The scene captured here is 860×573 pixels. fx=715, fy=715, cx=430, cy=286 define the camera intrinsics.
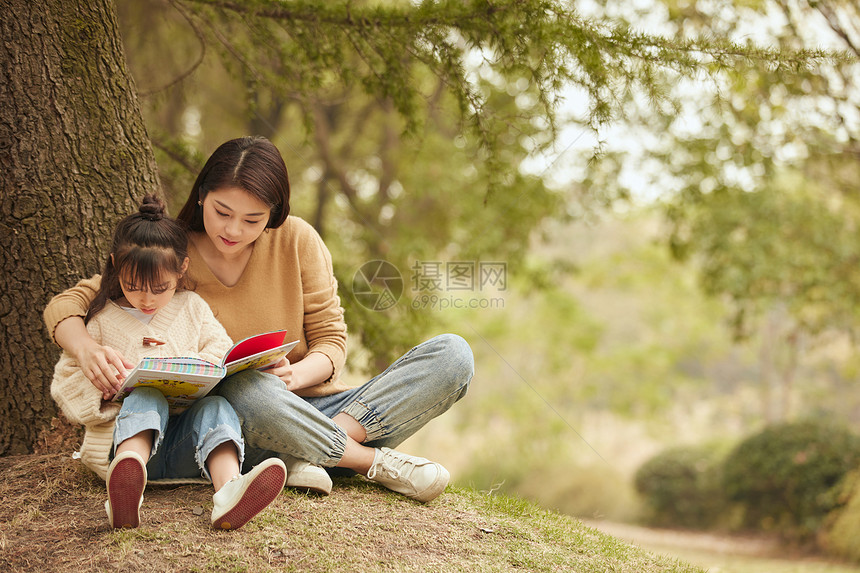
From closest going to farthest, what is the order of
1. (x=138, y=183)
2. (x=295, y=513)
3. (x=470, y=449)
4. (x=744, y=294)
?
(x=295, y=513) < (x=138, y=183) < (x=744, y=294) < (x=470, y=449)

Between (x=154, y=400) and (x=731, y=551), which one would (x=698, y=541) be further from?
(x=154, y=400)

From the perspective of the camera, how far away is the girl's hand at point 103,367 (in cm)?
200

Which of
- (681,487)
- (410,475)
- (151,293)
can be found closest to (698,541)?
(681,487)

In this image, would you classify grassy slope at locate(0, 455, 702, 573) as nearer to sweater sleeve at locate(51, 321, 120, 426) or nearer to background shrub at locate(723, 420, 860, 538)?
sweater sleeve at locate(51, 321, 120, 426)

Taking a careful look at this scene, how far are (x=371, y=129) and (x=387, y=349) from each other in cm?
701

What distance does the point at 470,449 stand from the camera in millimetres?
12516

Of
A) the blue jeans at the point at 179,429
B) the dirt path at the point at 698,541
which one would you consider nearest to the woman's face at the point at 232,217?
the blue jeans at the point at 179,429

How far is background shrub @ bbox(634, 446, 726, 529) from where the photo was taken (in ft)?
30.9

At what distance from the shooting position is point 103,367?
6.56 ft

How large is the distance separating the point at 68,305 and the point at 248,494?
857mm

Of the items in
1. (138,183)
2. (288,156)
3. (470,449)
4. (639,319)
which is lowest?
(470,449)

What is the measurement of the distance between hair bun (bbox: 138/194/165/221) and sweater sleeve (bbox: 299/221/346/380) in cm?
49

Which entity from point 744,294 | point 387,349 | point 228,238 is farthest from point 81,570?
point 744,294

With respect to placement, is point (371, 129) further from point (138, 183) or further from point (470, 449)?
point (138, 183)
